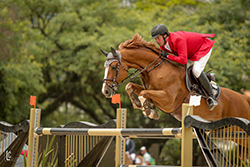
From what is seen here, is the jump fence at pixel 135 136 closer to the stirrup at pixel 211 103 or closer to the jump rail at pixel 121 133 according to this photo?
the jump rail at pixel 121 133

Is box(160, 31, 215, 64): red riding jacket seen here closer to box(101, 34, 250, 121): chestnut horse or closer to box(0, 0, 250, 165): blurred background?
box(101, 34, 250, 121): chestnut horse

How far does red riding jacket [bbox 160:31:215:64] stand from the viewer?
375 cm

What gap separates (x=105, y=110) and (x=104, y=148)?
9228 millimetres

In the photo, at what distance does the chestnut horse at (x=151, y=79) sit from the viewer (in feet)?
12.4

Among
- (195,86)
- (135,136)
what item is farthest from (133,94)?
(135,136)

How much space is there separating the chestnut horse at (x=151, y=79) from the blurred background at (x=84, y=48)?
4815mm

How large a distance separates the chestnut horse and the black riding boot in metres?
0.08

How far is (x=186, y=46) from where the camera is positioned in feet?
12.4

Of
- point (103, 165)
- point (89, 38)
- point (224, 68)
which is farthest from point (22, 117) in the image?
point (103, 165)

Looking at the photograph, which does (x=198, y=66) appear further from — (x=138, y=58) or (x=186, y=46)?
(x=138, y=58)

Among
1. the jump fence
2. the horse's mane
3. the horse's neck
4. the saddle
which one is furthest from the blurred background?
the jump fence

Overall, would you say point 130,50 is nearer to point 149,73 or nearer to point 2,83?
point 149,73

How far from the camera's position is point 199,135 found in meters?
2.19

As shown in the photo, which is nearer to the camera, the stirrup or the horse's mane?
the stirrup
